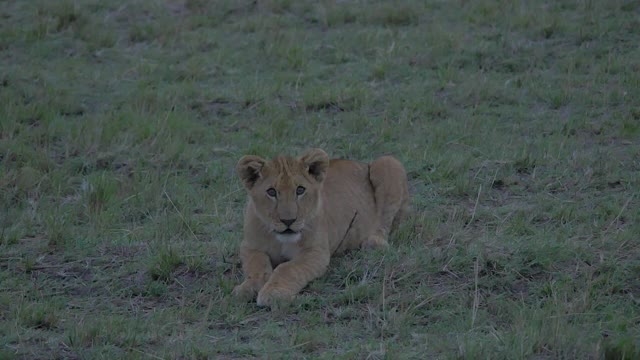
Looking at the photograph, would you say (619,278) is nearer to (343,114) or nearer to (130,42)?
(343,114)

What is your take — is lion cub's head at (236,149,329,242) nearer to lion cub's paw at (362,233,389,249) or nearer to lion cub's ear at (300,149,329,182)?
lion cub's ear at (300,149,329,182)

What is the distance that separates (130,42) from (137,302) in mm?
5300

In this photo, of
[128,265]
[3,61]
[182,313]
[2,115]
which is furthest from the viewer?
[3,61]

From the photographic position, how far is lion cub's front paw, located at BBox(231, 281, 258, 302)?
5332 mm

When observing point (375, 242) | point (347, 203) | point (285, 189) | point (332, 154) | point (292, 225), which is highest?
point (285, 189)

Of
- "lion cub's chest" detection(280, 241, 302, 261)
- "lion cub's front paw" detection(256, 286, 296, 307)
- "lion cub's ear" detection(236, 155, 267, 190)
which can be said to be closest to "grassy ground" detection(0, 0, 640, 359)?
"lion cub's front paw" detection(256, 286, 296, 307)

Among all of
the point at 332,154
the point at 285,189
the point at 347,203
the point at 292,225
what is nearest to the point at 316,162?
the point at 285,189

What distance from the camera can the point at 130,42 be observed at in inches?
409

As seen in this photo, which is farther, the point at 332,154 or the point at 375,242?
the point at 332,154

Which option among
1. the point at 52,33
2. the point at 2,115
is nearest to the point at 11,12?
the point at 52,33

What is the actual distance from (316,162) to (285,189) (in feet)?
1.02

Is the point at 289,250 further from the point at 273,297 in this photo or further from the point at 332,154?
the point at 332,154

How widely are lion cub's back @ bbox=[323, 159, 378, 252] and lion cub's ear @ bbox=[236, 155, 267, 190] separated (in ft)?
1.57

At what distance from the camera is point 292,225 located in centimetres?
546
